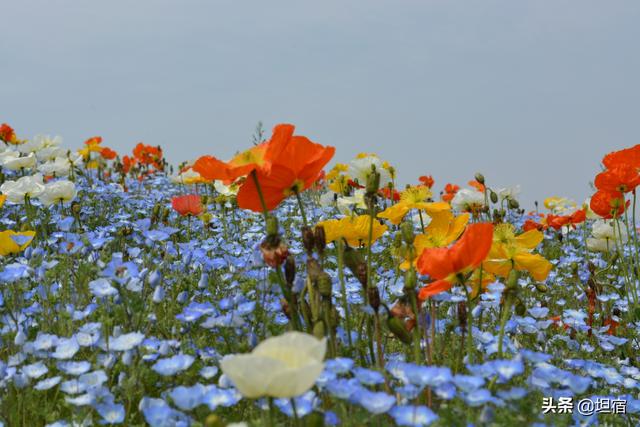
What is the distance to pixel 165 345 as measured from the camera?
7.11 ft

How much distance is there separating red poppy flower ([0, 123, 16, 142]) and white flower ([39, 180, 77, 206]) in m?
3.65

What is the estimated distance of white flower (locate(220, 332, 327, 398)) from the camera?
50.3 inches

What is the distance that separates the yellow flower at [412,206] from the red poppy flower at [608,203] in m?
1.41

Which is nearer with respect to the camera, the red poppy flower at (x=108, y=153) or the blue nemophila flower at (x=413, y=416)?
the blue nemophila flower at (x=413, y=416)

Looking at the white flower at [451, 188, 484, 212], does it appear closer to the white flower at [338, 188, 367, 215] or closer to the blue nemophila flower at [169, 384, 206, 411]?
the white flower at [338, 188, 367, 215]

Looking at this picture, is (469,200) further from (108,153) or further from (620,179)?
(108,153)

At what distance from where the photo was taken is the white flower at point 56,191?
414 centimetres

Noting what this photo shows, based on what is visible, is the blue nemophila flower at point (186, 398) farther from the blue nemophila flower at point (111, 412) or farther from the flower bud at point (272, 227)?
the flower bud at point (272, 227)

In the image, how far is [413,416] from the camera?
1596 mm

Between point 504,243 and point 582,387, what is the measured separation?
0.63 meters

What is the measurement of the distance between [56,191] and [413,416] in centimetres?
322

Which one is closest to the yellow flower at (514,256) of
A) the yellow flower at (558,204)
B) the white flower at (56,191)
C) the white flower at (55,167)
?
the white flower at (56,191)

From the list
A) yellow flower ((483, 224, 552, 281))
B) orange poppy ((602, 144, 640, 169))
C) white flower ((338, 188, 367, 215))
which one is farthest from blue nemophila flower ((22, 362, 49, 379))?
orange poppy ((602, 144, 640, 169))

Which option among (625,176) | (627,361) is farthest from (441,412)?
(625,176)
